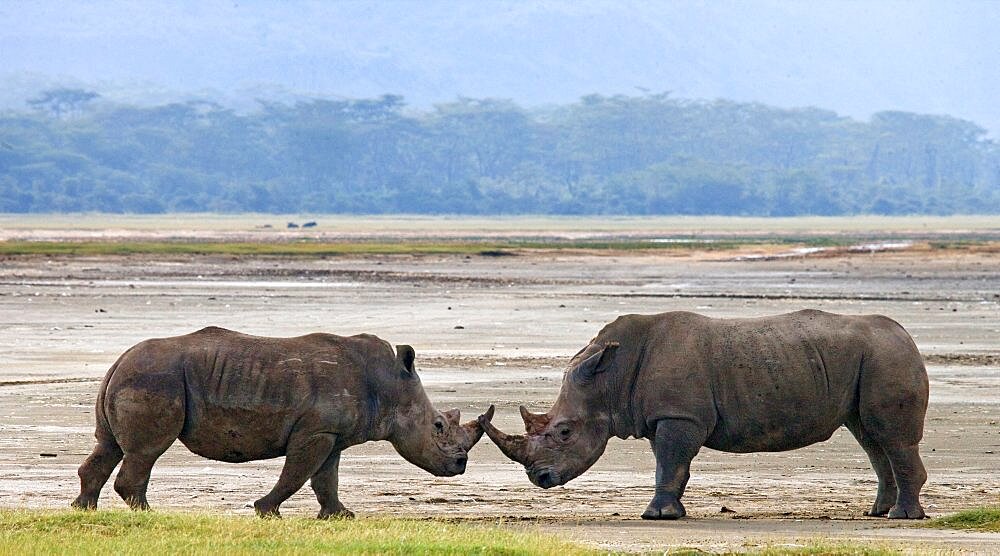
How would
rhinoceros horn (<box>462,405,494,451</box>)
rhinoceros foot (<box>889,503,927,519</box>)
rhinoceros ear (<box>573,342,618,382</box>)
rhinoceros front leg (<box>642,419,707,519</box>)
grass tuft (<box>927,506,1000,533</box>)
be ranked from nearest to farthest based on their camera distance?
grass tuft (<box>927,506,1000,533</box>) < rhinoceros front leg (<box>642,419,707,519</box>) < rhinoceros foot (<box>889,503,927,519</box>) < rhinoceros horn (<box>462,405,494,451</box>) < rhinoceros ear (<box>573,342,618,382</box>)

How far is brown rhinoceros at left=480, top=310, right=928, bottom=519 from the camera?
1350cm

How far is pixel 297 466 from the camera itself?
12.5 meters

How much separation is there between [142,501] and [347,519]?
161 cm

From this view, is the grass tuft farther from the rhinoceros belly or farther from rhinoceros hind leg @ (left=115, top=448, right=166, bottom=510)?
rhinoceros hind leg @ (left=115, top=448, right=166, bottom=510)

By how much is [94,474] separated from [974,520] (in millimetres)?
6344

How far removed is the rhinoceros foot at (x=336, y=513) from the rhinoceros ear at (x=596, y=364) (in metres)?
2.28

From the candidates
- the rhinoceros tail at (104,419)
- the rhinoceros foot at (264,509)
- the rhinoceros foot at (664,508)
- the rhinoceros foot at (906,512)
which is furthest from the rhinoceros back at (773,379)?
the rhinoceros tail at (104,419)

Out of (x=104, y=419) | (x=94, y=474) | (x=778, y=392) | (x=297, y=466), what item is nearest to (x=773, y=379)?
(x=778, y=392)

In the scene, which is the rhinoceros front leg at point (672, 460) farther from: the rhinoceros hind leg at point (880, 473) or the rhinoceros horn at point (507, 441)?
the rhinoceros hind leg at point (880, 473)

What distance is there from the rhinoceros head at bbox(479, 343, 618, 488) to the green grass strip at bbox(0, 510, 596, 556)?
1937 mm

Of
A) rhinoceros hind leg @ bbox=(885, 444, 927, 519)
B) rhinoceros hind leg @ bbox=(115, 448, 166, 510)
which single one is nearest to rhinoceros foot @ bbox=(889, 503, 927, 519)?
rhinoceros hind leg @ bbox=(885, 444, 927, 519)

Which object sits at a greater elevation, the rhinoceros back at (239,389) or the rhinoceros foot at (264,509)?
the rhinoceros back at (239,389)

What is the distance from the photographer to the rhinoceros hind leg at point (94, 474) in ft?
40.8

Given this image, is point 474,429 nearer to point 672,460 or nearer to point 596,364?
point 596,364
